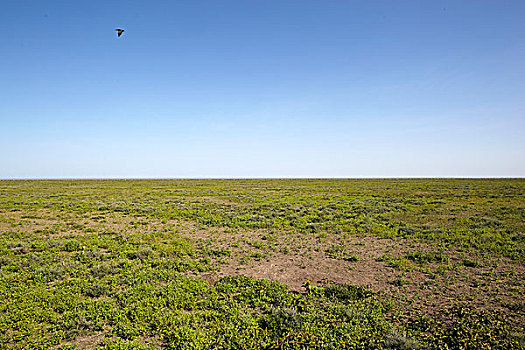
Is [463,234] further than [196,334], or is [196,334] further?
[463,234]

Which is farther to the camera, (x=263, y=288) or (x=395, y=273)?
(x=395, y=273)

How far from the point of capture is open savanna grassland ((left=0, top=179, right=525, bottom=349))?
22.0 feet

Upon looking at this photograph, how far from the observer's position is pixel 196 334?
6727 mm

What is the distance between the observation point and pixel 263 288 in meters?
9.59

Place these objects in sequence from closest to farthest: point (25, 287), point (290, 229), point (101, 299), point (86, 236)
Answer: point (101, 299) < point (25, 287) < point (86, 236) < point (290, 229)

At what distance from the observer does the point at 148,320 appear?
24.4ft

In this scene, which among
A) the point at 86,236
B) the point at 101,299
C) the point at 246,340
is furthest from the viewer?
the point at 86,236

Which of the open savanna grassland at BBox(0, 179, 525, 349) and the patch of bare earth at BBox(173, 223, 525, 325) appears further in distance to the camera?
the patch of bare earth at BBox(173, 223, 525, 325)

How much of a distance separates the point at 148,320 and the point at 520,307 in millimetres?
11801

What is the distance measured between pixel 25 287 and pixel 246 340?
868 cm

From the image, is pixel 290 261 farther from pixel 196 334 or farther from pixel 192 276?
pixel 196 334

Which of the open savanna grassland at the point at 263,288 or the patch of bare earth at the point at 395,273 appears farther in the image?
the patch of bare earth at the point at 395,273

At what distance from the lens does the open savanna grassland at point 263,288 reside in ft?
22.0

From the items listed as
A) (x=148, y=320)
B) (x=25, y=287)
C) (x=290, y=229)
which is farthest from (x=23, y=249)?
(x=290, y=229)
